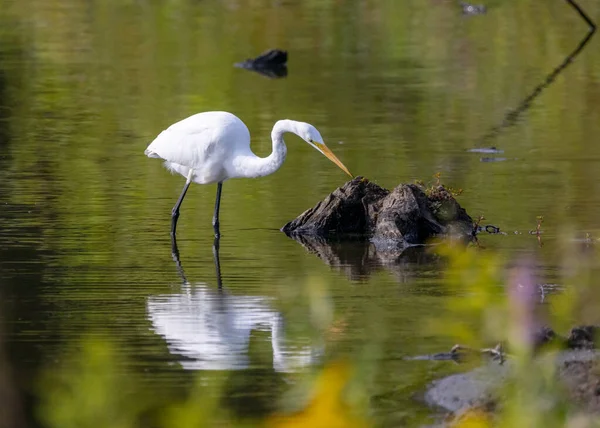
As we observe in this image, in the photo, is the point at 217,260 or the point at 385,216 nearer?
the point at 217,260

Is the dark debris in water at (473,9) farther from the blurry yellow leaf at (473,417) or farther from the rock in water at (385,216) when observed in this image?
the blurry yellow leaf at (473,417)

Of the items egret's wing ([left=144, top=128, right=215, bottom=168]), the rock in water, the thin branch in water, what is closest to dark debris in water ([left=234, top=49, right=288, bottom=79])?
the thin branch in water

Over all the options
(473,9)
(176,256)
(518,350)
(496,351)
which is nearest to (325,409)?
(518,350)

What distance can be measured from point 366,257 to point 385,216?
58cm

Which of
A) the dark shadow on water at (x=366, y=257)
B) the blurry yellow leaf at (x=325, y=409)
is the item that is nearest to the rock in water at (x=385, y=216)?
the dark shadow on water at (x=366, y=257)

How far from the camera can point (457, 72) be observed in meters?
20.6

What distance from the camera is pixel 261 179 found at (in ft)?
40.1

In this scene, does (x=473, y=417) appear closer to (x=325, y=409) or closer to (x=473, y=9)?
(x=325, y=409)

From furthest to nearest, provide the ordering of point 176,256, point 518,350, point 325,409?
point 176,256 → point 518,350 → point 325,409

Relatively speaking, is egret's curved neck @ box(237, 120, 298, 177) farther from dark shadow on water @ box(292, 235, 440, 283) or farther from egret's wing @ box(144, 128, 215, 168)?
dark shadow on water @ box(292, 235, 440, 283)

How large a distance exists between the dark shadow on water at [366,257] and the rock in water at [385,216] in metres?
0.13

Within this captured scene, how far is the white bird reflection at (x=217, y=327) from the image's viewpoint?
639 centimetres

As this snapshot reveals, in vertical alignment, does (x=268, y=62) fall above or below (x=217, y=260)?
above

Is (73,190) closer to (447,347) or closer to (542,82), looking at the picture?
(447,347)
